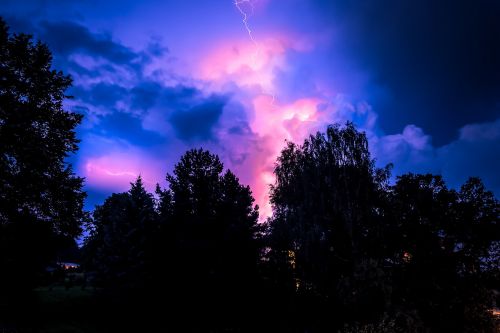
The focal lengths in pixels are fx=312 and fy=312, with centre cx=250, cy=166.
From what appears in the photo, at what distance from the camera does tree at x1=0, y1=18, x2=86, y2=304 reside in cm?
1800

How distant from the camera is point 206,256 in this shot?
26406 mm

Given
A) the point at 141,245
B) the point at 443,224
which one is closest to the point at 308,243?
the point at 443,224

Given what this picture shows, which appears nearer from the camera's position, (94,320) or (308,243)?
(94,320)

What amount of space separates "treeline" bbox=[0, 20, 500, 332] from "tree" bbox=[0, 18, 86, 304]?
→ 110 mm

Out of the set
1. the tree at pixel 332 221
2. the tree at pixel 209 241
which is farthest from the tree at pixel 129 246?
Result: the tree at pixel 332 221

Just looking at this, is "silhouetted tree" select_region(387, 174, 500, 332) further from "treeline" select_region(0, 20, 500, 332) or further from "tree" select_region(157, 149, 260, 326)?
"tree" select_region(157, 149, 260, 326)

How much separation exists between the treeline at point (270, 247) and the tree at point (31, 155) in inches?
4.3

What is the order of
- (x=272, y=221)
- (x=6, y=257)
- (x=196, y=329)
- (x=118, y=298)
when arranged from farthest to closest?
(x=272, y=221) < (x=196, y=329) < (x=118, y=298) < (x=6, y=257)

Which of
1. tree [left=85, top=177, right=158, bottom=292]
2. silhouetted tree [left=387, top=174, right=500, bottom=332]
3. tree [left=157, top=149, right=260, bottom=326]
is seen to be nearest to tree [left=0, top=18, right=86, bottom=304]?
tree [left=85, top=177, right=158, bottom=292]

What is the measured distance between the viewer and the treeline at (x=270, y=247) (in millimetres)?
20766

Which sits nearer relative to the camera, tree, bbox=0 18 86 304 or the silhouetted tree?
tree, bbox=0 18 86 304

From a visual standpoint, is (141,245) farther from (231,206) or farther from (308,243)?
(308,243)

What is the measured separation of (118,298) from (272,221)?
54.9 ft

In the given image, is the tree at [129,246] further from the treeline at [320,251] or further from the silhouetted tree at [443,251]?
the silhouetted tree at [443,251]
